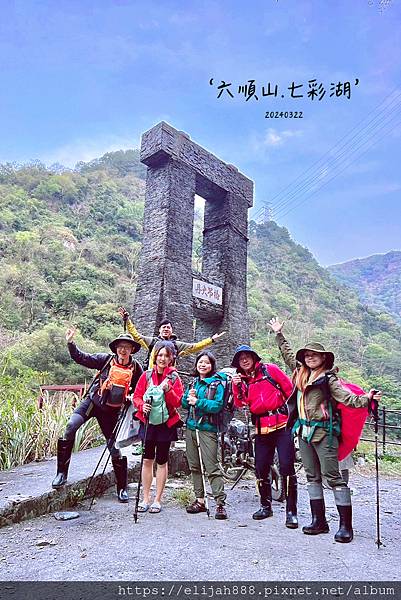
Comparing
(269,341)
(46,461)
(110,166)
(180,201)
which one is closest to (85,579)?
(46,461)

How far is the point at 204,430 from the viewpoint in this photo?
11.6 feet

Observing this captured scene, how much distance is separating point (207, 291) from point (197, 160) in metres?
2.50

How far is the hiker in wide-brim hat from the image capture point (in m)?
3.53

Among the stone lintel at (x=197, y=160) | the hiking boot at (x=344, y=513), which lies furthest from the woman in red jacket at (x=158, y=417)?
the stone lintel at (x=197, y=160)

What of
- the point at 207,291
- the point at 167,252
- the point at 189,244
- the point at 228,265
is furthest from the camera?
the point at 228,265

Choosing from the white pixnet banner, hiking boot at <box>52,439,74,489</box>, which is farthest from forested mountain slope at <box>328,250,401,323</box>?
hiking boot at <box>52,439,74,489</box>

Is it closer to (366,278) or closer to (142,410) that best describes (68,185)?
(142,410)

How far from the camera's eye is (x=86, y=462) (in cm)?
456

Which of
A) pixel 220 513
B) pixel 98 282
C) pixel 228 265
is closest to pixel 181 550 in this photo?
pixel 220 513

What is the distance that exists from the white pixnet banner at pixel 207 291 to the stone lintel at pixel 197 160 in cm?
204

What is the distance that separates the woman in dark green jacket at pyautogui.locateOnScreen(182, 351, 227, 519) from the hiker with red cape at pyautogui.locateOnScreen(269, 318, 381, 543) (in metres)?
0.64

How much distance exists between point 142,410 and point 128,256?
2379 centimetres

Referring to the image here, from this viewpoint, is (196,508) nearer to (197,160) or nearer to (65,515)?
(65,515)

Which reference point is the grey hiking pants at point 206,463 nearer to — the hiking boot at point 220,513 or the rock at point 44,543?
the hiking boot at point 220,513
